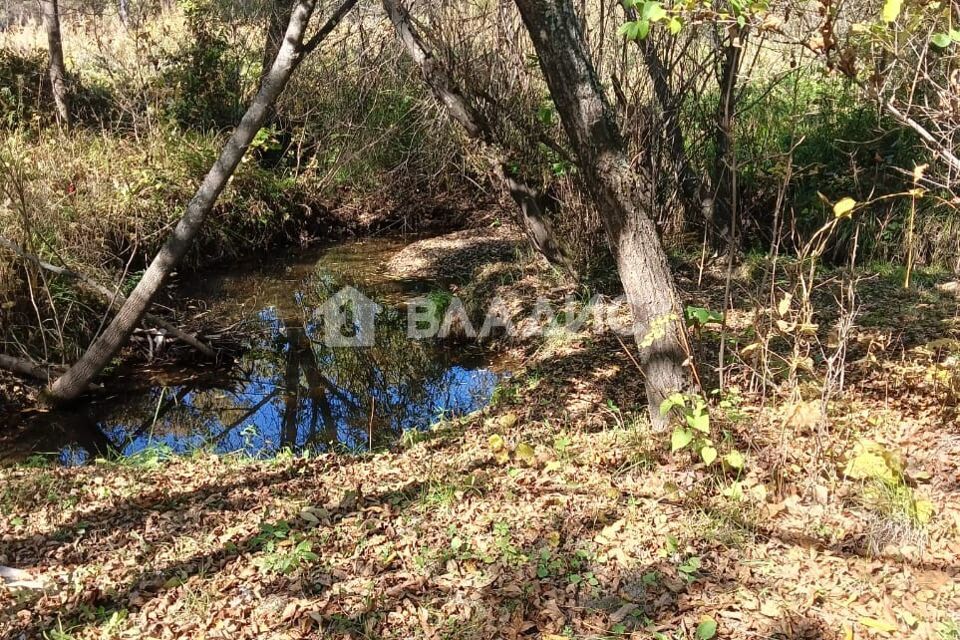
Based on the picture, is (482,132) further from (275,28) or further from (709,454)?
(275,28)

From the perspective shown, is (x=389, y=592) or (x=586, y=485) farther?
(x=586, y=485)

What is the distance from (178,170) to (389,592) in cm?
791

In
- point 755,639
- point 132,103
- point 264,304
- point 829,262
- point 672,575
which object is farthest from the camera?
point 132,103

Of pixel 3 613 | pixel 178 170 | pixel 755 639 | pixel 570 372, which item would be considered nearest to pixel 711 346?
pixel 570 372

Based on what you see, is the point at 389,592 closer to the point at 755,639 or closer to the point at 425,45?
the point at 755,639

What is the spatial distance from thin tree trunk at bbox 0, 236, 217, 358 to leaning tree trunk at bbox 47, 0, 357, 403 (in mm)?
258

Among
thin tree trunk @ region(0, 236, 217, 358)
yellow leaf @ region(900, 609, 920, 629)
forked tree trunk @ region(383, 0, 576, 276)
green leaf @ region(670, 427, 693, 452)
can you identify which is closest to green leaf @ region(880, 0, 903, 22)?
green leaf @ region(670, 427, 693, 452)

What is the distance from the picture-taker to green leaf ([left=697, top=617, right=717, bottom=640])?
8.84 feet

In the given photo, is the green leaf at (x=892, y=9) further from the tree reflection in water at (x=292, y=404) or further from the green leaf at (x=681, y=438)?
the tree reflection in water at (x=292, y=404)

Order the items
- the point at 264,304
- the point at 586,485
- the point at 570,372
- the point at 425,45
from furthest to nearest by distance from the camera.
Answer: the point at 264,304
the point at 425,45
the point at 570,372
the point at 586,485

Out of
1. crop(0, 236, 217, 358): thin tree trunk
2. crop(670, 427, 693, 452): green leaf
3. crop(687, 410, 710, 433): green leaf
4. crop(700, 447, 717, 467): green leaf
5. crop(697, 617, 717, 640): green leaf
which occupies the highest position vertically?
crop(0, 236, 217, 358): thin tree trunk

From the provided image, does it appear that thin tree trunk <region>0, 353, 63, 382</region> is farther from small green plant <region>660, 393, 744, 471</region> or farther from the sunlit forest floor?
small green plant <region>660, 393, 744, 471</region>

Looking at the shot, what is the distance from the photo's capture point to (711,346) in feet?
16.9

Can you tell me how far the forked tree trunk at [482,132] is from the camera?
6.43 metres
